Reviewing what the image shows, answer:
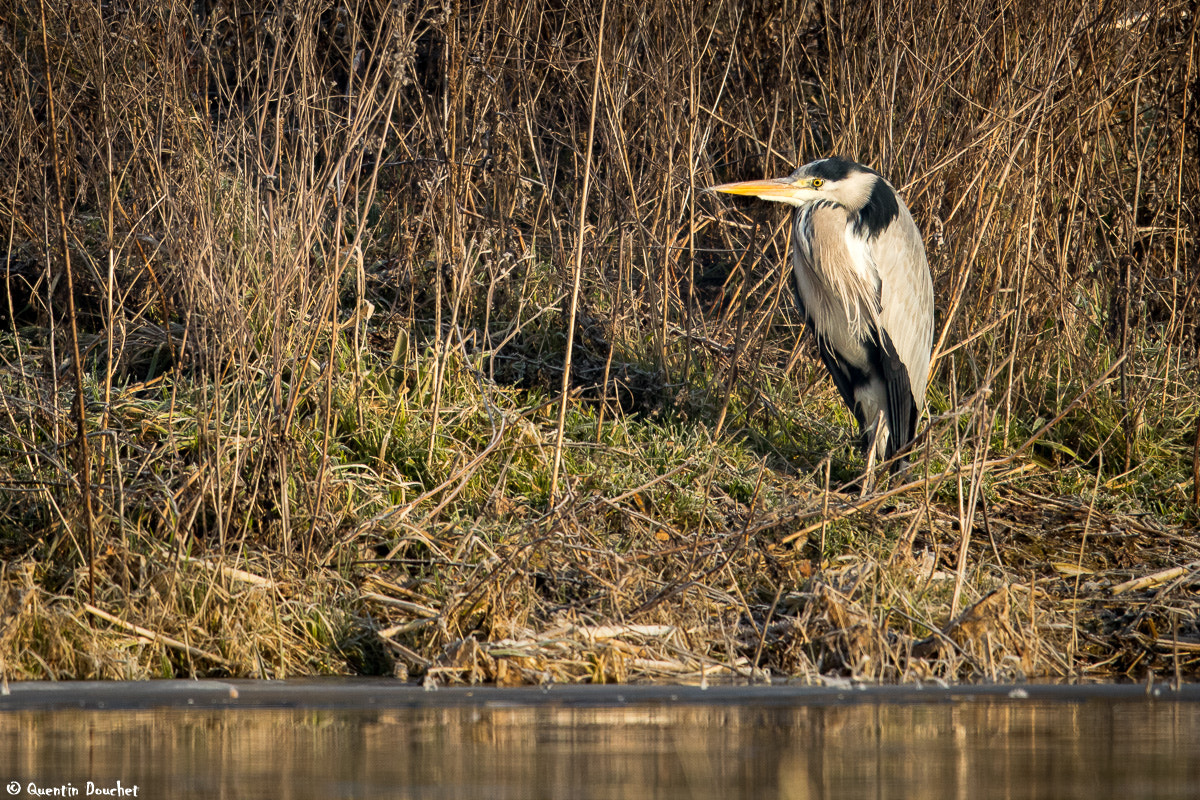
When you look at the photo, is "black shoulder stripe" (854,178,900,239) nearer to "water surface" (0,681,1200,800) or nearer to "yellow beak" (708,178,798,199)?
"yellow beak" (708,178,798,199)

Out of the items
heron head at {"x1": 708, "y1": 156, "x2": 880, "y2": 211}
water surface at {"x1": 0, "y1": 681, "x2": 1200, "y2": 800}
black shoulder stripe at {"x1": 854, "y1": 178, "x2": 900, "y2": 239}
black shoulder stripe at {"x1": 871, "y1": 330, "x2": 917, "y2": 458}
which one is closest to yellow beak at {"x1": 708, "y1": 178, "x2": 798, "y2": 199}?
heron head at {"x1": 708, "y1": 156, "x2": 880, "y2": 211}

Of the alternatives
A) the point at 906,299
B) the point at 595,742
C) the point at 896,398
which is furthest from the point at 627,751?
the point at 906,299

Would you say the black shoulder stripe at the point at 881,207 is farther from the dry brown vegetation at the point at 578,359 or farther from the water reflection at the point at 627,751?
the water reflection at the point at 627,751

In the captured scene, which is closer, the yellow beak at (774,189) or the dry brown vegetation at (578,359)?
the dry brown vegetation at (578,359)

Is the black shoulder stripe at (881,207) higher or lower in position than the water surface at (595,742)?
higher

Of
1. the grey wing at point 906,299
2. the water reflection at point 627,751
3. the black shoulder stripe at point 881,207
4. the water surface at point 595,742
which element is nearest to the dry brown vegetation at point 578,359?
the grey wing at point 906,299

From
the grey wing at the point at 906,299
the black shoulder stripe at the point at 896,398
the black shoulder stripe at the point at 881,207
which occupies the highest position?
the black shoulder stripe at the point at 881,207

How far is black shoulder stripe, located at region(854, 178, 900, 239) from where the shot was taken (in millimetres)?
5840

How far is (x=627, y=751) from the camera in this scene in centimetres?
294

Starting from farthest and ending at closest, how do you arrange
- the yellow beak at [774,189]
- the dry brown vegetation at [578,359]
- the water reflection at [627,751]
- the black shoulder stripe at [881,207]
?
1. the yellow beak at [774,189]
2. the black shoulder stripe at [881,207]
3. the dry brown vegetation at [578,359]
4. the water reflection at [627,751]

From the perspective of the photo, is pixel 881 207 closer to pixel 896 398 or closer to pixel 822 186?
pixel 822 186

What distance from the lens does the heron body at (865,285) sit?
5.89m

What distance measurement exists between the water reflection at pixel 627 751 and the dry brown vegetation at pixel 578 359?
24.3 inches

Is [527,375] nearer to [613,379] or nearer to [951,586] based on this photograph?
[613,379]
